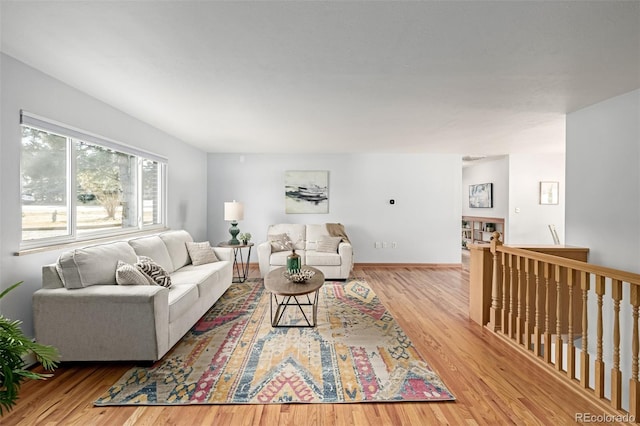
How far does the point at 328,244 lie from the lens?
527cm

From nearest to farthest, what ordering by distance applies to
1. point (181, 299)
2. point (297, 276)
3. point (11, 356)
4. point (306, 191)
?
point (11, 356) → point (181, 299) → point (297, 276) → point (306, 191)

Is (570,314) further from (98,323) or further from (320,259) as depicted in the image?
(98,323)

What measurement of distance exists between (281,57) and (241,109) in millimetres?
1300

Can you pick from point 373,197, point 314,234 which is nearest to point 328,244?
point 314,234

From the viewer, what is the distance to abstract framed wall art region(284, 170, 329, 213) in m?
6.05

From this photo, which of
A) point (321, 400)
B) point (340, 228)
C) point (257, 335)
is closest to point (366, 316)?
point (257, 335)

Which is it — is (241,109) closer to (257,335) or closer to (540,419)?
(257,335)

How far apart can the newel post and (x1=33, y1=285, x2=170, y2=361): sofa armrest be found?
3.21 m

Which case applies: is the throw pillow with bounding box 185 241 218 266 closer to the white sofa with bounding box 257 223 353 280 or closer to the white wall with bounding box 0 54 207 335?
the white sofa with bounding box 257 223 353 280

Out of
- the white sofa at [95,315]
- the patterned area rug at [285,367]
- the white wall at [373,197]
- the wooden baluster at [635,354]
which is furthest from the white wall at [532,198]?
the white sofa at [95,315]

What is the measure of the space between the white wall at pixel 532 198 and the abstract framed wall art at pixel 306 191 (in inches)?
162

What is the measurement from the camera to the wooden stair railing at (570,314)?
1919 mm

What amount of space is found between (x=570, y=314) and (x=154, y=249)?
405cm

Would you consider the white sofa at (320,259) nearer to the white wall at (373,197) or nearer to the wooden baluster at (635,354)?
the white wall at (373,197)
